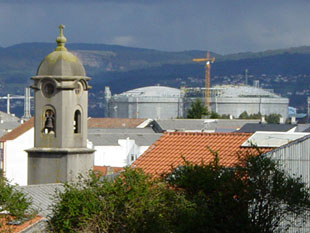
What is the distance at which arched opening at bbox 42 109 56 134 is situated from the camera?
38.1 meters

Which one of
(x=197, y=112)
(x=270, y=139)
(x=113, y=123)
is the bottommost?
(x=113, y=123)

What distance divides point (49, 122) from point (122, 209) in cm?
1228

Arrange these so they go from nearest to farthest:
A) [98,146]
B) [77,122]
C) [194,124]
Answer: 1. [77,122]
2. [98,146]
3. [194,124]

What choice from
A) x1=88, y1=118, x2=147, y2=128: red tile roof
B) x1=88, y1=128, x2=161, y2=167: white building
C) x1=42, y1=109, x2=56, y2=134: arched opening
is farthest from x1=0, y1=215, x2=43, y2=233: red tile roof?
x1=88, y1=118, x2=147, y2=128: red tile roof

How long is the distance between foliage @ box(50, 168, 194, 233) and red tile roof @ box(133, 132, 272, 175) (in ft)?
21.2

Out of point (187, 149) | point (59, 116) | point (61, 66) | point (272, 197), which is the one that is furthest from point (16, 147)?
point (272, 197)

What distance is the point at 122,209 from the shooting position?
2634 cm

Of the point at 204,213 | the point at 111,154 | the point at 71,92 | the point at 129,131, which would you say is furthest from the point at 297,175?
the point at 129,131

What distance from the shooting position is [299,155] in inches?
1142

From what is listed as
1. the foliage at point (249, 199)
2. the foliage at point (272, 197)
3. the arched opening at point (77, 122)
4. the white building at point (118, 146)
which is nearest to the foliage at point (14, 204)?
the foliage at point (249, 199)

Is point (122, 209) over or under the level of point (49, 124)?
under

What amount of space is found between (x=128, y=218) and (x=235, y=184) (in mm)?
2492

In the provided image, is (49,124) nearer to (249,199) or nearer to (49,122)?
(49,122)

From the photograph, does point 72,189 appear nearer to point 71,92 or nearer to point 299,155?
point 299,155
